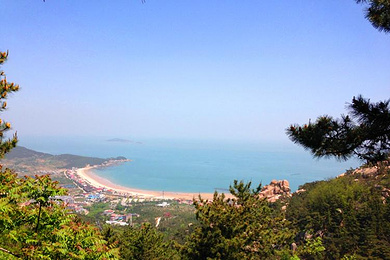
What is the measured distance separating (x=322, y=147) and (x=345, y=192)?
2101cm

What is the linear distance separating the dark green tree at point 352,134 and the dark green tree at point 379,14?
1.57 metres

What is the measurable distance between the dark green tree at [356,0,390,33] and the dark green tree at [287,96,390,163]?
1567mm

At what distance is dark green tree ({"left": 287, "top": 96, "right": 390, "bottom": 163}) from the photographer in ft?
10.0

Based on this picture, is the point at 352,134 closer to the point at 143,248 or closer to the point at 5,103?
the point at 5,103

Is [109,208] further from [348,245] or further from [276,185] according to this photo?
[348,245]

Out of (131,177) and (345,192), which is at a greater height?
(345,192)

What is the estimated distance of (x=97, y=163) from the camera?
122250 millimetres

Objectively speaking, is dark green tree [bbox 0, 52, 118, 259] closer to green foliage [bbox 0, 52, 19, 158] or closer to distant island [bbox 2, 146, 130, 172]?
green foliage [bbox 0, 52, 19, 158]

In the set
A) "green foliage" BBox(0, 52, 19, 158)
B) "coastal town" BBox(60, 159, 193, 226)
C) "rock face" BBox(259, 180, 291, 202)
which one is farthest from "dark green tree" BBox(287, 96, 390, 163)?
"coastal town" BBox(60, 159, 193, 226)

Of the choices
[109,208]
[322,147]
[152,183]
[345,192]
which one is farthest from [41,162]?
[322,147]

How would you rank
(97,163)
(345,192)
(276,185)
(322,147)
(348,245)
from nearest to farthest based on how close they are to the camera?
(322,147) < (348,245) < (345,192) < (276,185) < (97,163)

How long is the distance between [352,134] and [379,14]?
203 centimetres

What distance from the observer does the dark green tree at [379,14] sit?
359 cm

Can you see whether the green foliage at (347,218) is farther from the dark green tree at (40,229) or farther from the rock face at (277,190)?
the dark green tree at (40,229)
